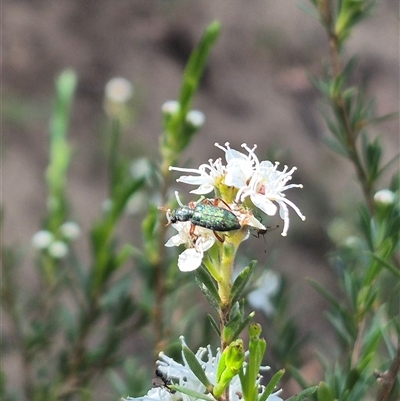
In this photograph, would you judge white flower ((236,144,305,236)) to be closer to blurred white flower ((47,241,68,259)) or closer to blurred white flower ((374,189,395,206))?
blurred white flower ((374,189,395,206))

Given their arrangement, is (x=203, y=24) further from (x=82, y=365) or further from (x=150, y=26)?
(x=82, y=365)

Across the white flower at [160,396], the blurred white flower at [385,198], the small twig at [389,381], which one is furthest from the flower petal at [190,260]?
the blurred white flower at [385,198]

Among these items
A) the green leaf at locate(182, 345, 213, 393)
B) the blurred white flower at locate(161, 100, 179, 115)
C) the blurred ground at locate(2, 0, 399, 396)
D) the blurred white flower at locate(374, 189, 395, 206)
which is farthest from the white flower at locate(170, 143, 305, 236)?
the blurred ground at locate(2, 0, 399, 396)

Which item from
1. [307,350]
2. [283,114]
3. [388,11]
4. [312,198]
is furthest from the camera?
[388,11]

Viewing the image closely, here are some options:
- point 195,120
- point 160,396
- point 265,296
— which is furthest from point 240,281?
point 265,296

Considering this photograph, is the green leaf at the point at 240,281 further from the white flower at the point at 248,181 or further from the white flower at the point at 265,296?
the white flower at the point at 265,296

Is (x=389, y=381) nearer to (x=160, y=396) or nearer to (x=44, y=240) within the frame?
(x=160, y=396)

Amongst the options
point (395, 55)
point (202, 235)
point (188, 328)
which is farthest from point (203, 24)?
point (202, 235)
